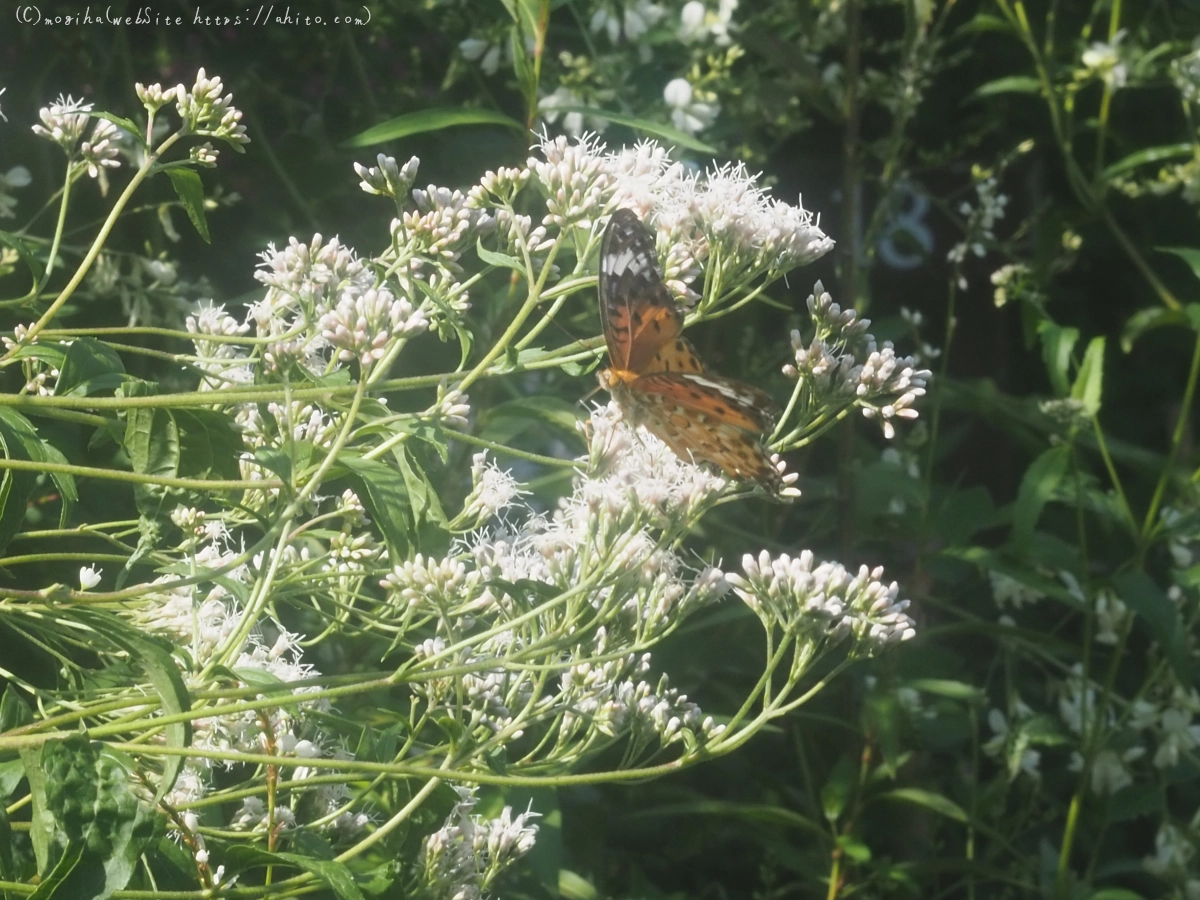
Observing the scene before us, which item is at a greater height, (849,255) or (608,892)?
(849,255)

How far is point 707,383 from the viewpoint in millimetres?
963

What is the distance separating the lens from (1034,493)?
1.54 m

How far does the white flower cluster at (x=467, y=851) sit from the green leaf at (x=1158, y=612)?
2.79 ft

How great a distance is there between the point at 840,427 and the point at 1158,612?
0.44 meters

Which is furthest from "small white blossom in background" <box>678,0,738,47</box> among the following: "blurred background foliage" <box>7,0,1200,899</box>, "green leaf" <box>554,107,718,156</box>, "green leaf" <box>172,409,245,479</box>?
"green leaf" <box>172,409,245,479</box>

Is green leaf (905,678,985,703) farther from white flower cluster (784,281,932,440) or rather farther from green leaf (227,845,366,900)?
green leaf (227,845,366,900)

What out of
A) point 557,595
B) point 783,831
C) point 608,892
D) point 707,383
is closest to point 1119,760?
point 783,831

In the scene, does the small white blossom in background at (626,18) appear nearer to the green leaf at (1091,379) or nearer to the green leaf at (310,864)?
the green leaf at (1091,379)

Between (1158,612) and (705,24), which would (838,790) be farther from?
(705,24)

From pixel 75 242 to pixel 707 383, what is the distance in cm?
95

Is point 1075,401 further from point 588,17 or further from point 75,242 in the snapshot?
point 75,242

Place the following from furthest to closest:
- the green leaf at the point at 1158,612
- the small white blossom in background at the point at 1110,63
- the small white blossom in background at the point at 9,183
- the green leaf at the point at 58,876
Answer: the small white blossom in background at the point at 1110,63, the green leaf at the point at 1158,612, the small white blossom in background at the point at 9,183, the green leaf at the point at 58,876

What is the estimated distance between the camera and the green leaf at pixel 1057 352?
5.28ft

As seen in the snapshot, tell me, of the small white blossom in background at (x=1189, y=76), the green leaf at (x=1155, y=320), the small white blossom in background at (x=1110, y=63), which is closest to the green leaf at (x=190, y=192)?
the green leaf at (x=1155, y=320)
